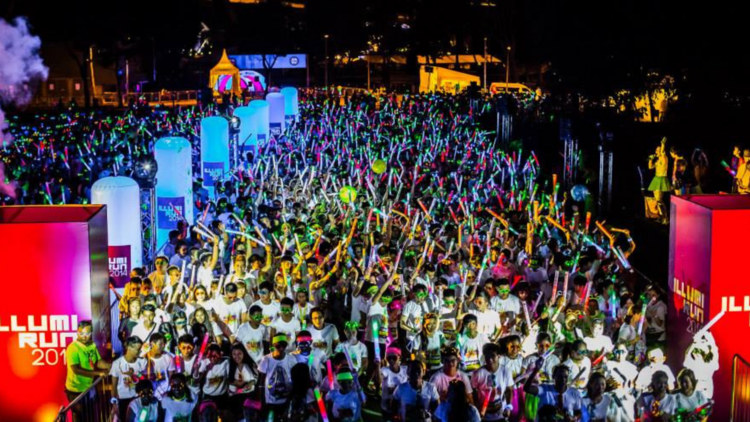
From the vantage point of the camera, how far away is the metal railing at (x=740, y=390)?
33.1 feet

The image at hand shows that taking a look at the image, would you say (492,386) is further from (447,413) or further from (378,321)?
(378,321)

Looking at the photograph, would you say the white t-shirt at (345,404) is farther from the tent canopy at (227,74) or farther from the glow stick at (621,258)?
the tent canopy at (227,74)

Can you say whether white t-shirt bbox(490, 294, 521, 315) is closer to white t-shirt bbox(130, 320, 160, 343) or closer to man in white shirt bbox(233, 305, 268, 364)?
man in white shirt bbox(233, 305, 268, 364)

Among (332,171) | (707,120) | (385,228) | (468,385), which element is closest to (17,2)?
(332,171)

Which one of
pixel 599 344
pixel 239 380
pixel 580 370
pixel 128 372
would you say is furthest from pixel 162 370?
pixel 599 344

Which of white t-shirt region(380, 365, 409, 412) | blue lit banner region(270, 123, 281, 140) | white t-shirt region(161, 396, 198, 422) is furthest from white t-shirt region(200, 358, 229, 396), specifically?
blue lit banner region(270, 123, 281, 140)

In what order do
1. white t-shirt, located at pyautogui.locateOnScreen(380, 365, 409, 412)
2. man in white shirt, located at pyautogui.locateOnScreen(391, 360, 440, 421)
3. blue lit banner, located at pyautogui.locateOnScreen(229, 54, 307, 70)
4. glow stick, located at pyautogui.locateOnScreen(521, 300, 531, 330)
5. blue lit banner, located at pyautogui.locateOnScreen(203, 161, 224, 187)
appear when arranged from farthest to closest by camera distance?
blue lit banner, located at pyautogui.locateOnScreen(229, 54, 307, 70), blue lit banner, located at pyautogui.locateOnScreen(203, 161, 224, 187), glow stick, located at pyautogui.locateOnScreen(521, 300, 531, 330), white t-shirt, located at pyautogui.locateOnScreen(380, 365, 409, 412), man in white shirt, located at pyautogui.locateOnScreen(391, 360, 440, 421)

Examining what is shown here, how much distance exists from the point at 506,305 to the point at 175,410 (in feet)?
13.7

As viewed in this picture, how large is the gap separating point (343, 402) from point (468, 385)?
3.76ft

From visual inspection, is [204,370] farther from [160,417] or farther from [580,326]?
[580,326]

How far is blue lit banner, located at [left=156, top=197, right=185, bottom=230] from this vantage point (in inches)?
719

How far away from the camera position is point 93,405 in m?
9.42

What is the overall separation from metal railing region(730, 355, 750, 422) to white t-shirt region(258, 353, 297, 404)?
4.33m

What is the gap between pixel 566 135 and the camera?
23.9 m
